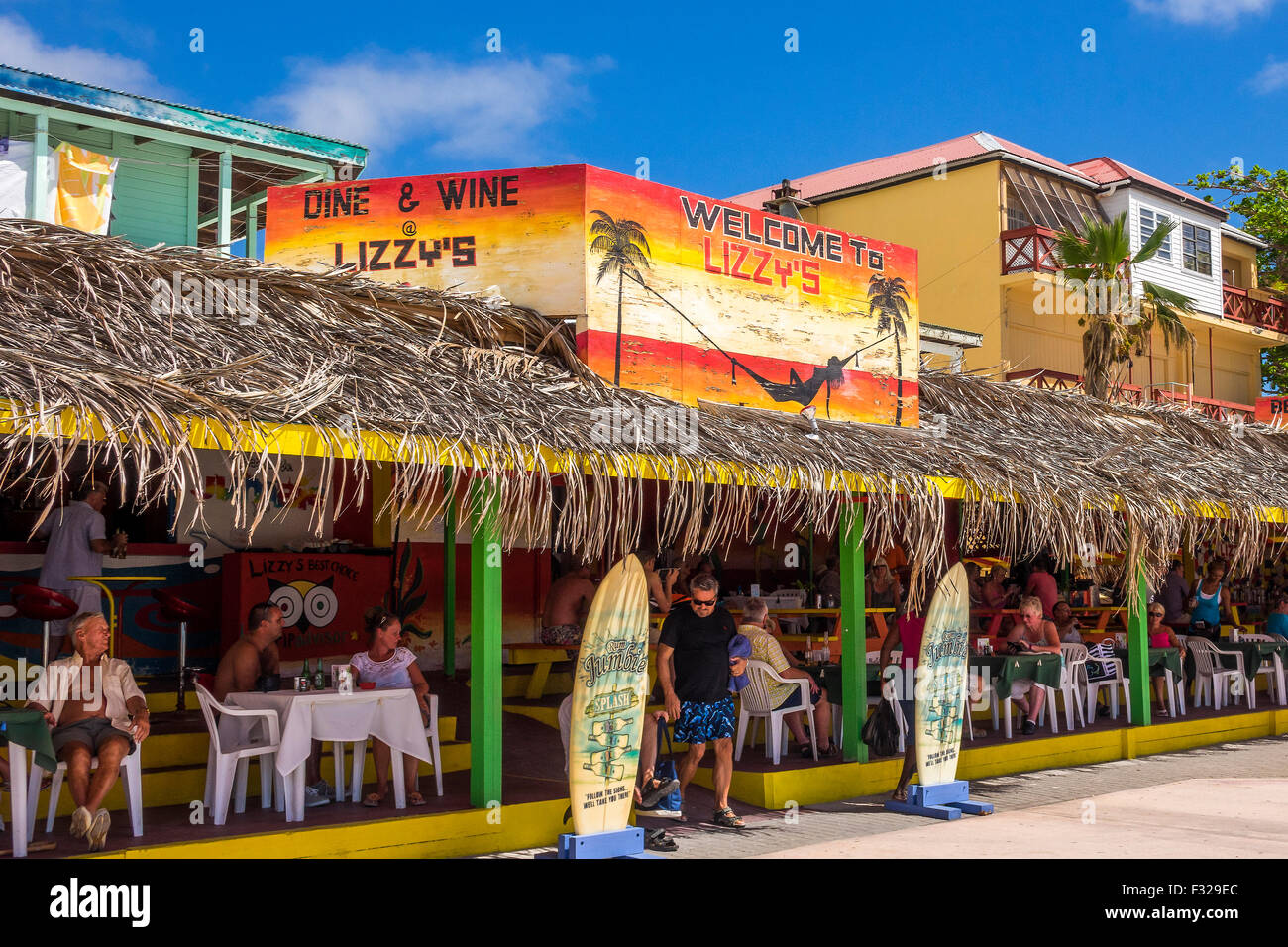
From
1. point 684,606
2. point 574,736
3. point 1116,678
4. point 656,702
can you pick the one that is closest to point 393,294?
point 684,606

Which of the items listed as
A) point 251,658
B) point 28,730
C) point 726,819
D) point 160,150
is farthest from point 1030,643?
point 160,150

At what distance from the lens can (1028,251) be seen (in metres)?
24.3

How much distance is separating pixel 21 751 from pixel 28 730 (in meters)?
0.15

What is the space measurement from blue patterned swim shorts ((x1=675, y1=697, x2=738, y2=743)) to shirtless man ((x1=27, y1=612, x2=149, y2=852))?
129 inches

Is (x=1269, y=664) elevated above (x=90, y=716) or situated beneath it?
situated beneath

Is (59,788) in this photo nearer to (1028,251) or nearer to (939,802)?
(939,802)

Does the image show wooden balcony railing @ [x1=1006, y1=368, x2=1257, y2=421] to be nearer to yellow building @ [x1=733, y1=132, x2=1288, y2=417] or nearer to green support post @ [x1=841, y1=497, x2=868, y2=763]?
yellow building @ [x1=733, y1=132, x2=1288, y2=417]

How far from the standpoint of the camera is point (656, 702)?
1130cm

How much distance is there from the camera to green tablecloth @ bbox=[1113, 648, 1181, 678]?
13086 millimetres
